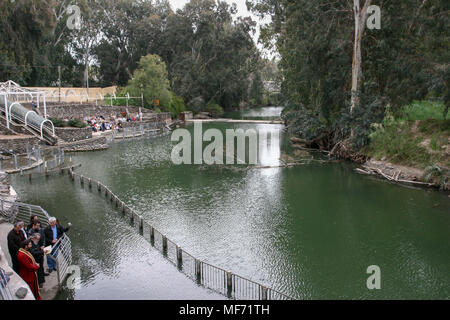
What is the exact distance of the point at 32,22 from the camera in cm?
5206

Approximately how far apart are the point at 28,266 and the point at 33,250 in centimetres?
94

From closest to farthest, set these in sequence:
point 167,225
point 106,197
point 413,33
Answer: point 167,225
point 106,197
point 413,33

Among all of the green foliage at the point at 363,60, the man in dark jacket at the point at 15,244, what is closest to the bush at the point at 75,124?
the green foliage at the point at 363,60

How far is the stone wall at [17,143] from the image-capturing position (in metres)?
29.8

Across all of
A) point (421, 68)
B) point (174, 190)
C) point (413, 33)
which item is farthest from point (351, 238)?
point (413, 33)

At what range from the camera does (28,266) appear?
9695 mm

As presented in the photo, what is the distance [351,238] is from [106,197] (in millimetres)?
11589

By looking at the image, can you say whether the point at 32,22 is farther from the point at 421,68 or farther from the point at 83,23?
the point at 421,68

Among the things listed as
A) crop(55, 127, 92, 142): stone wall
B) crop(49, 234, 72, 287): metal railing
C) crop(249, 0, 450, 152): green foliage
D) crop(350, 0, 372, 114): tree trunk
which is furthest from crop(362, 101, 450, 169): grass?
crop(55, 127, 92, 142): stone wall

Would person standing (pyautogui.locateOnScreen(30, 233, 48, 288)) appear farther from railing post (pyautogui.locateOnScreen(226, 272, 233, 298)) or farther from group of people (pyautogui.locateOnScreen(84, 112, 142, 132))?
group of people (pyautogui.locateOnScreen(84, 112, 142, 132))

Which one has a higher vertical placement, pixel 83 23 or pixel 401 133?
pixel 83 23

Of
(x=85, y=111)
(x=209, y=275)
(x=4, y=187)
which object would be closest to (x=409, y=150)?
(x=209, y=275)

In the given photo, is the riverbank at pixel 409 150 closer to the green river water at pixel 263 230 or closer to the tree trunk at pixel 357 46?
the green river water at pixel 263 230

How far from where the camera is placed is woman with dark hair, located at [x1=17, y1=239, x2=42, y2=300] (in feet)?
31.8
